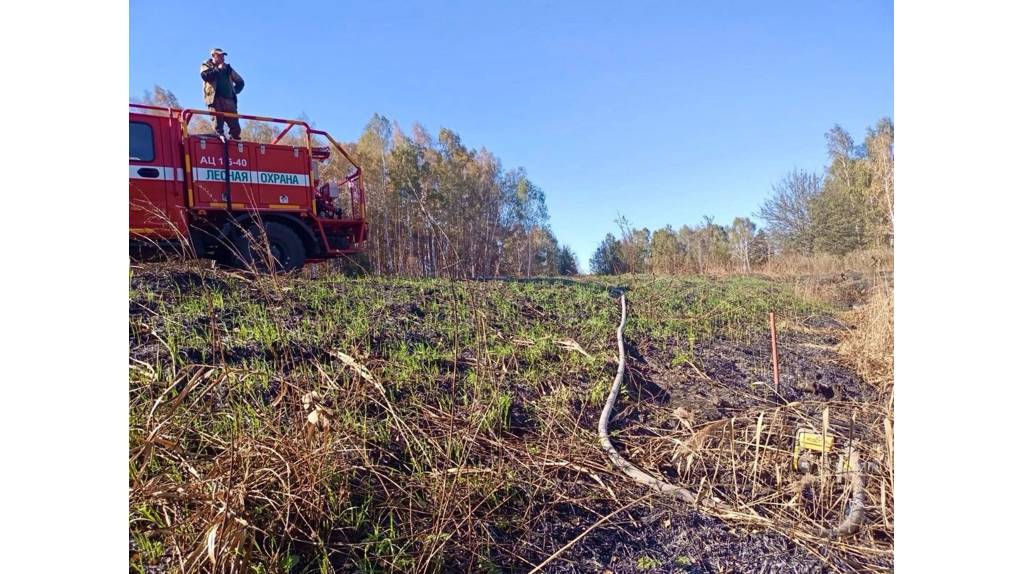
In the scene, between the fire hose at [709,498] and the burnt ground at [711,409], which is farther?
the fire hose at [709,498]

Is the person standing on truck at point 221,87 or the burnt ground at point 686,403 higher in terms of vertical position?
the person standing on truck at point 221,87

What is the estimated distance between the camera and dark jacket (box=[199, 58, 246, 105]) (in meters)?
3.96

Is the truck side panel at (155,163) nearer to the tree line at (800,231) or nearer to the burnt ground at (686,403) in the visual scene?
the burnt ground at (686,403)

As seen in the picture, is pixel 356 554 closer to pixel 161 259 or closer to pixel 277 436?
pixel 277 436

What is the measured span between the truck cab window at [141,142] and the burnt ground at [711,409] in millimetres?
4854

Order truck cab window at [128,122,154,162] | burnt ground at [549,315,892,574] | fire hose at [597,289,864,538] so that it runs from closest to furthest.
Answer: burnt ground at [549,315,892,574] → fire hose at [597,289,864,538] → truck cab window at [128,122,154,162]

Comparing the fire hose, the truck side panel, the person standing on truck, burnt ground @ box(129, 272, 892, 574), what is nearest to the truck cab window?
the truck side panel

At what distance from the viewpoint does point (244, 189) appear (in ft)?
14.4

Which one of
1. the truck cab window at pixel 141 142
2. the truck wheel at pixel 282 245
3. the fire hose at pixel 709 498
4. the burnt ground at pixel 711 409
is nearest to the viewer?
the burnt ground at pixel 711 409

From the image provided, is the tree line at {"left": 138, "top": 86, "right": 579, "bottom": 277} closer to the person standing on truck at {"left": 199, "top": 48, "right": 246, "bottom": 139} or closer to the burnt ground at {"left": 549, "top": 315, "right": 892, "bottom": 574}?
the person standing on truck at {"left": 199, "top": 48, "right": 246, "bottom": 139}

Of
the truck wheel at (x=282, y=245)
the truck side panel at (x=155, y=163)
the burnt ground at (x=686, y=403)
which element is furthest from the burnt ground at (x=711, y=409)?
the truck side panel at (x=155, y=163)

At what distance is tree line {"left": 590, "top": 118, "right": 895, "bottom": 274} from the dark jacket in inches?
186

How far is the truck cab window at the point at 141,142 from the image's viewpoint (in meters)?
3.87

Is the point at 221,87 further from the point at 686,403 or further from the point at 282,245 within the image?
the point at 686,403
